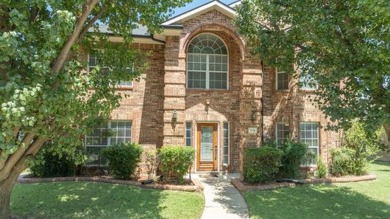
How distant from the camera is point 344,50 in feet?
28.3

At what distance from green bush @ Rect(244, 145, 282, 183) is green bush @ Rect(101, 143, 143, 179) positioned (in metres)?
4.69

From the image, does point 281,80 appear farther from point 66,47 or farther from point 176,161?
point 66,47

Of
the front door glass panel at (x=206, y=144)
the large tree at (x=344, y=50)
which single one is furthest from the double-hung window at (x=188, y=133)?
the large tree at (x=344, y=50)

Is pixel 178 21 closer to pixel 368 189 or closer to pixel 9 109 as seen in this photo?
pixel 9 109

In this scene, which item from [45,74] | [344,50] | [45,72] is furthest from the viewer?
[344,50]

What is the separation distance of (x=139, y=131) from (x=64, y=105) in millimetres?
7687

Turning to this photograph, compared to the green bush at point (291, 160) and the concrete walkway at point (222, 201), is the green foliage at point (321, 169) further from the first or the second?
the concrete walkway at point (222, 201)

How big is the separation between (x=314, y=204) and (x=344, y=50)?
4.99m

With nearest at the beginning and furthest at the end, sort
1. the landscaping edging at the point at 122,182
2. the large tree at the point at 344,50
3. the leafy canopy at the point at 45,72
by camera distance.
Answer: the leafy canopy at the point at 45,72, the large tree at the point at 344,50, the landscaping edging at the point at 122,182

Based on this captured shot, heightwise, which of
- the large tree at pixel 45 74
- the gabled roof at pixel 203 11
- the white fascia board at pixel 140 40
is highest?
the gabled roof at pixel 203 11

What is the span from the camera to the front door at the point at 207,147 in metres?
14.2

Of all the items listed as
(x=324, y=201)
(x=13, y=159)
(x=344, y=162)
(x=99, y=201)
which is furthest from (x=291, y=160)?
(x=13, y=159)

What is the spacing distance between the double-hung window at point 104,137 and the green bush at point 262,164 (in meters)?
5.91

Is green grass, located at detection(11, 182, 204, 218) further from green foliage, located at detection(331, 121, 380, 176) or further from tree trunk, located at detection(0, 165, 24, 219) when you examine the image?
green foliage, located at detection(331, 121, 380, 176)
